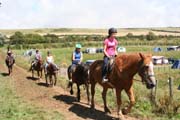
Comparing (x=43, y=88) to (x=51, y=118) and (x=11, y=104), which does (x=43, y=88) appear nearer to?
(x=11, y=104)

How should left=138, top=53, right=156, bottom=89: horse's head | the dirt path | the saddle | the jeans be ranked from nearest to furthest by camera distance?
left=138, top=53, right=156, bottom=89: horse's head
the saddle
the jeans
the dirt path

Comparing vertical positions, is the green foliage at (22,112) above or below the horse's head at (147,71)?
below

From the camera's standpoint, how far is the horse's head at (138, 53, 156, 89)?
1151 cm

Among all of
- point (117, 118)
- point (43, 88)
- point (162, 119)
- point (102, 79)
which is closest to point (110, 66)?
point (102, 79)

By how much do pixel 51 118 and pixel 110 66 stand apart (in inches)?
104

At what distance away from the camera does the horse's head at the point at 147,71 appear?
11507 millimetres

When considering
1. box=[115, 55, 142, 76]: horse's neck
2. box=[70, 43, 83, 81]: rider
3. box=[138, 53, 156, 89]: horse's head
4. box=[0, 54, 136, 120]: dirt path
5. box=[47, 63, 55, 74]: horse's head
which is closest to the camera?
box=[138, 53, 156, 89]: horse's head

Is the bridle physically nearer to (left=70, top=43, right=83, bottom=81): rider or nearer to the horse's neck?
the horse's neck

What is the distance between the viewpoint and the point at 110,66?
1318cm

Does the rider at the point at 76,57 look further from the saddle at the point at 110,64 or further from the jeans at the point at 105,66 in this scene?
the saddle at the point at 110,64

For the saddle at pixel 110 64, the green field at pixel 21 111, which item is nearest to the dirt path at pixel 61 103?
the green field at pixel 21 111

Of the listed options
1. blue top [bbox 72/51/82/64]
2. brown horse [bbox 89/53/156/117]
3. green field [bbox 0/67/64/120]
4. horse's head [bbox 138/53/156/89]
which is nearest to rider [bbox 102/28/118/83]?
brown horse [bbox 89/53/156/117]

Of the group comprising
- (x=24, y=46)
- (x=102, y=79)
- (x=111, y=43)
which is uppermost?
(x=111, y=43)

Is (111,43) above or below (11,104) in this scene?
above
